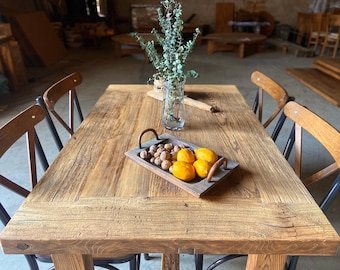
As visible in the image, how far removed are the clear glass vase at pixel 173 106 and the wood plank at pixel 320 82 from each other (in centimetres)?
309

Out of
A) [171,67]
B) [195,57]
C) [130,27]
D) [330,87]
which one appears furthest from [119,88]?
[130,27]

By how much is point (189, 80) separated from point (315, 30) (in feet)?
14.0

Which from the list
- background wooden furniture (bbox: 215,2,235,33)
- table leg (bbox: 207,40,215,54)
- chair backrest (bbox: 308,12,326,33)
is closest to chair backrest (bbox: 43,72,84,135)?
table leg (bbox: 207,40,215,54)

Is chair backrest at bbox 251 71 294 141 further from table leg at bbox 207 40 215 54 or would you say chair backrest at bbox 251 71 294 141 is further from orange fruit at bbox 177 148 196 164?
table leg at bbox 207 40 215 54

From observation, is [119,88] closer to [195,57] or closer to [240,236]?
[240,236]

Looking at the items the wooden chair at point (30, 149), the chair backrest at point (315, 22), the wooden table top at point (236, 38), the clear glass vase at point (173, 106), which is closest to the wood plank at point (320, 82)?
the wooden table top at point (236, 38)

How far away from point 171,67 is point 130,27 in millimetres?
7457

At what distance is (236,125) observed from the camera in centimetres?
131

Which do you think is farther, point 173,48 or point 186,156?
point 173,48

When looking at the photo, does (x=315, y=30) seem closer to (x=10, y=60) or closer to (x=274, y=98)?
(x=274, y=98)

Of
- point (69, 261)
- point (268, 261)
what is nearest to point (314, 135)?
point (268, 261)

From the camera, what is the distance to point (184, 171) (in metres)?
0.88

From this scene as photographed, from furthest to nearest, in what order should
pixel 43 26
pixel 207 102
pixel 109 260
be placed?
pixel 43 26 → pixel 207 102 → pixel 109 260

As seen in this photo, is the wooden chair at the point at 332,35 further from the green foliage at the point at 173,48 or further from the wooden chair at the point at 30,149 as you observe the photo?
the wooden chair at the point at 30,149
